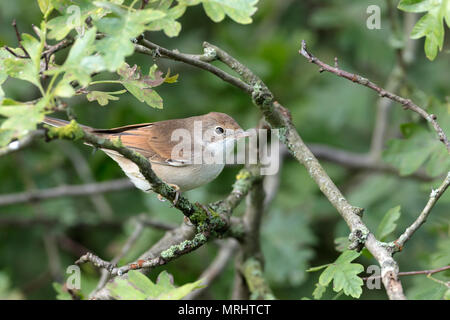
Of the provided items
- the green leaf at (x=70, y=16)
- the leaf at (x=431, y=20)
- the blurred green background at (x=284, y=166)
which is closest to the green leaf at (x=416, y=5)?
the leaf at (x=431, y=20)

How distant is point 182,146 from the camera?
3986 mm

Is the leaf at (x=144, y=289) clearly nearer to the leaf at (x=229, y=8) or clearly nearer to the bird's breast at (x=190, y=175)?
the leaf at (x=229, y=8)

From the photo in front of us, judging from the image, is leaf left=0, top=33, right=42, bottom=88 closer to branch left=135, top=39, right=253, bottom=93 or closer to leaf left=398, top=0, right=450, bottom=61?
branch left=135, top=39, right=253, bottom=93

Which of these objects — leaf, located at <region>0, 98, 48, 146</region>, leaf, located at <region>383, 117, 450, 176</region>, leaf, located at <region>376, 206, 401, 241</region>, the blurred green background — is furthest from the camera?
the blurred green background

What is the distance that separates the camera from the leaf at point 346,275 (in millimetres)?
2416

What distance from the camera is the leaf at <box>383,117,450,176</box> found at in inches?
143

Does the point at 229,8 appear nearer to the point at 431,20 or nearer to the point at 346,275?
the point at 431,20

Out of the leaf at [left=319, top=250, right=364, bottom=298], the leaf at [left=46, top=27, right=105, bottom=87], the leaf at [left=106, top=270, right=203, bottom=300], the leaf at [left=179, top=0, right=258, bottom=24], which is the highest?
the leaf at [left=179, top=0, right=258, bottom=24]

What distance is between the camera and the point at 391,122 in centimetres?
645

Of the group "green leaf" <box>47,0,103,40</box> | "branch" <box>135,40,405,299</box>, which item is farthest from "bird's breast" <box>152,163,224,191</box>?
"green leaf" <box>47,0,103,40</box>

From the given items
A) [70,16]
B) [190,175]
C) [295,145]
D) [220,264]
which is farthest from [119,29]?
[220,264]

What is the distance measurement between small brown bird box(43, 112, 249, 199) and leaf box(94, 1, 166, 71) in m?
1.56
